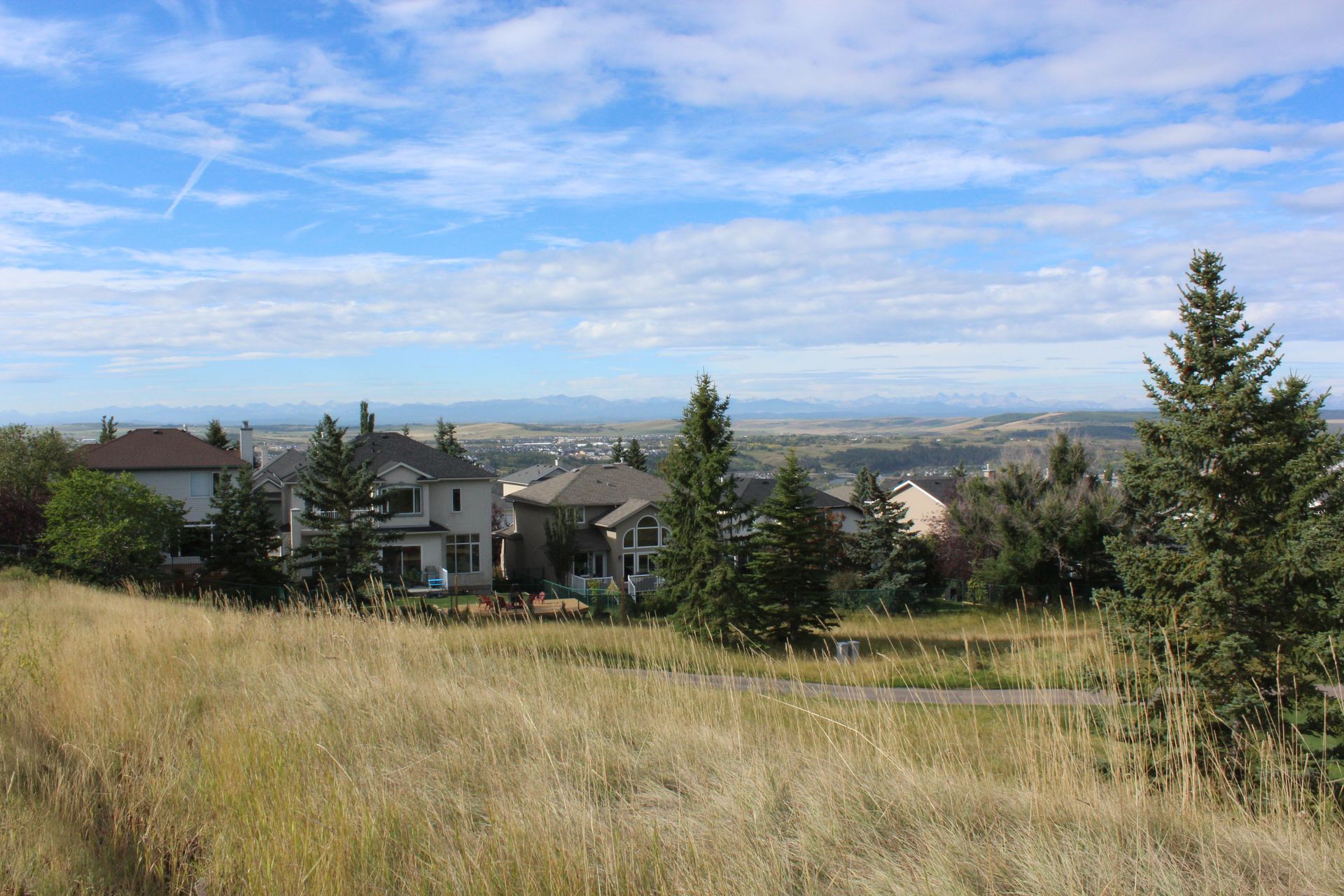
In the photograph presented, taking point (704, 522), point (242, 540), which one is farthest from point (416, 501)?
point (704, 522)

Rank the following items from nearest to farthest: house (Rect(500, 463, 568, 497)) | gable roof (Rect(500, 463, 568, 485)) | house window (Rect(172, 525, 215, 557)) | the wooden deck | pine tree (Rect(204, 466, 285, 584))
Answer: the wooden deck < pine tree (Rect(204, 466, 285, 584)) < house window (Rect(172, 525, 215, 557)) < house (Rect(500, 463, 568, 497)) < gable roof (Rect(500, 463, 568, 485))

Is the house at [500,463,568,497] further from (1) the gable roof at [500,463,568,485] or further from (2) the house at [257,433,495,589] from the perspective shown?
(2) the house at [257,433,495,589]

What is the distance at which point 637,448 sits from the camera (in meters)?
72.9

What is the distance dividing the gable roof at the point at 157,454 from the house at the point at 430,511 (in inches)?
144

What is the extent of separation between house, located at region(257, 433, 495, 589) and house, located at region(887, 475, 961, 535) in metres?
27.4

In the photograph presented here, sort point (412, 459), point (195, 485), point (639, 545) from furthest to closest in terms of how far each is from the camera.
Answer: point (639, 545) < point (195, 485) < point (412, 459)

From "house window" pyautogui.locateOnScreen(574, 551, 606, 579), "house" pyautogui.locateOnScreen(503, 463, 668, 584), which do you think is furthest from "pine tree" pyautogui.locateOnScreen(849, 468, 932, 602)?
"house window" pyautogui.locateOnScreen(574, 551, 606, 579)

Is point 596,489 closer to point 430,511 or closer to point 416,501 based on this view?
point 430,511

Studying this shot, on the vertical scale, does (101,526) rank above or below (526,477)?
above

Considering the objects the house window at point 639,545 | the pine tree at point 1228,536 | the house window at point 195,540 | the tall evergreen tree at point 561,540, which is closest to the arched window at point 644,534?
the house window at point 639,545

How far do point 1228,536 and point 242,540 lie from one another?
3129 centimetres

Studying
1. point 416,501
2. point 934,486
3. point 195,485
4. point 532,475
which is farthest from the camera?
point 532,475

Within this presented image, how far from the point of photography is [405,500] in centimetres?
3775

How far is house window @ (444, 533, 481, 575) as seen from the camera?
39.3 m
